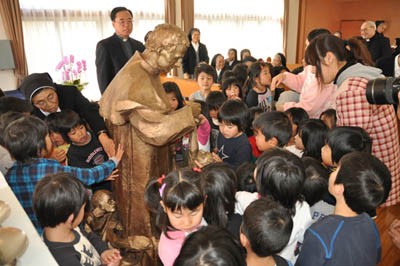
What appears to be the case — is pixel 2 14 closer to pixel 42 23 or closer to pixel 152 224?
pixel 42 23

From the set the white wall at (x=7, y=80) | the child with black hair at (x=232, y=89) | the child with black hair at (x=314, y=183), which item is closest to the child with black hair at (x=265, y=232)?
the child with black hair at (x=314, y=183)

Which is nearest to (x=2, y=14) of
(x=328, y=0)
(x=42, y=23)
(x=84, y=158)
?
(x=42, y=23)

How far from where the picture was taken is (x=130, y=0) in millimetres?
6254

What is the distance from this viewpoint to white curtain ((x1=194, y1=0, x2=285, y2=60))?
7582mm

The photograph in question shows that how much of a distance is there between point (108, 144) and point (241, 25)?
707 cm

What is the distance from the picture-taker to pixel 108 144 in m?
1.88

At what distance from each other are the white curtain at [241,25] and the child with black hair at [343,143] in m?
6.13

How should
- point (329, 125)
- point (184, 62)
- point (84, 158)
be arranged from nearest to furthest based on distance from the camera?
1. point (84, 158)
2. point (329, 125)
3. point (184, 62)

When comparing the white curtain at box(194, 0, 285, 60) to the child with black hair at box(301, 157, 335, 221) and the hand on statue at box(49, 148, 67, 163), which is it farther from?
the child with black hair at box(301, 157, 335, 221)

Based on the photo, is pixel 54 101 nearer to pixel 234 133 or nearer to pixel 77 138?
pixel 77 138

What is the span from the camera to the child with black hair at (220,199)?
1413 mm

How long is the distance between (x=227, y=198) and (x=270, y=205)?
0.31m

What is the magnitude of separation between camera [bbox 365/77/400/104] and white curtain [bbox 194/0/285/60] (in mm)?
6140

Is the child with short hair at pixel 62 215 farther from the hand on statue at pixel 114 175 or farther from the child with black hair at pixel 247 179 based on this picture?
the child with black hair at pixel 247 179
